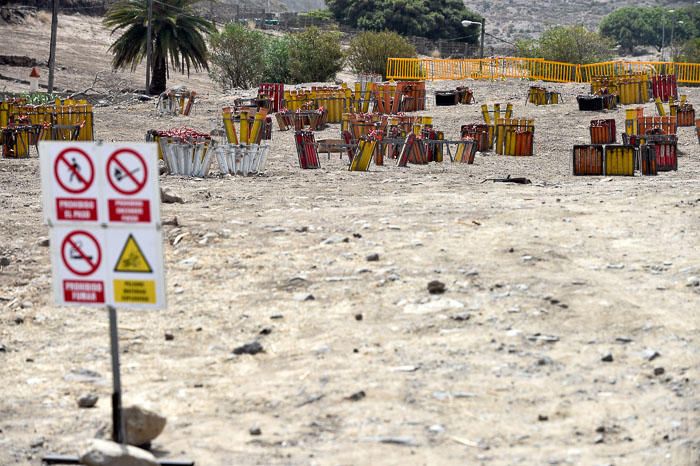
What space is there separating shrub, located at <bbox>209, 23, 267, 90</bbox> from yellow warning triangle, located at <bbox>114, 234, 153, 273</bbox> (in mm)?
53133

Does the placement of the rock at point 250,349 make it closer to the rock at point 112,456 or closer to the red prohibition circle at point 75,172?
the rock at point 112,456

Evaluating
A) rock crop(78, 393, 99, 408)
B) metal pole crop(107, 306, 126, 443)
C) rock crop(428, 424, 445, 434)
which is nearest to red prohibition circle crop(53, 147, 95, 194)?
metal pole crop(107, 306, 126, 443)

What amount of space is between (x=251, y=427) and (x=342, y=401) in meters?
0.66

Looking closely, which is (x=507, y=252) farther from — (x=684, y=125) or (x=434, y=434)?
(x=684, y=125)

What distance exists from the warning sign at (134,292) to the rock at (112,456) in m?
0.74

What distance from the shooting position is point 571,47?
73.8 m

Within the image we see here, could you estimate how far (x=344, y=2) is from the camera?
98688mm

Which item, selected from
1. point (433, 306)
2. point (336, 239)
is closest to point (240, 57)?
point (336, 239)

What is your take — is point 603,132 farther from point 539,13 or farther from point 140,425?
point 539,13

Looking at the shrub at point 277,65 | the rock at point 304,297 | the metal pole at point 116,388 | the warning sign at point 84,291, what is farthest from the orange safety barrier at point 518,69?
the warning sign at point 84,291

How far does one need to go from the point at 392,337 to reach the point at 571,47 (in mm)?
66930

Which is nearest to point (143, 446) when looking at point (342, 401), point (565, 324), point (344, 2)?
point (342, 401)

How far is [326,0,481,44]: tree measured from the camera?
9325cm

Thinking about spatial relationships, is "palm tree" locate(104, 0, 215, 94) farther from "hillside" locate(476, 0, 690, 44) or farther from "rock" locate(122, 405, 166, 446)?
"hillside" locate(476, 0, 690, 44)
